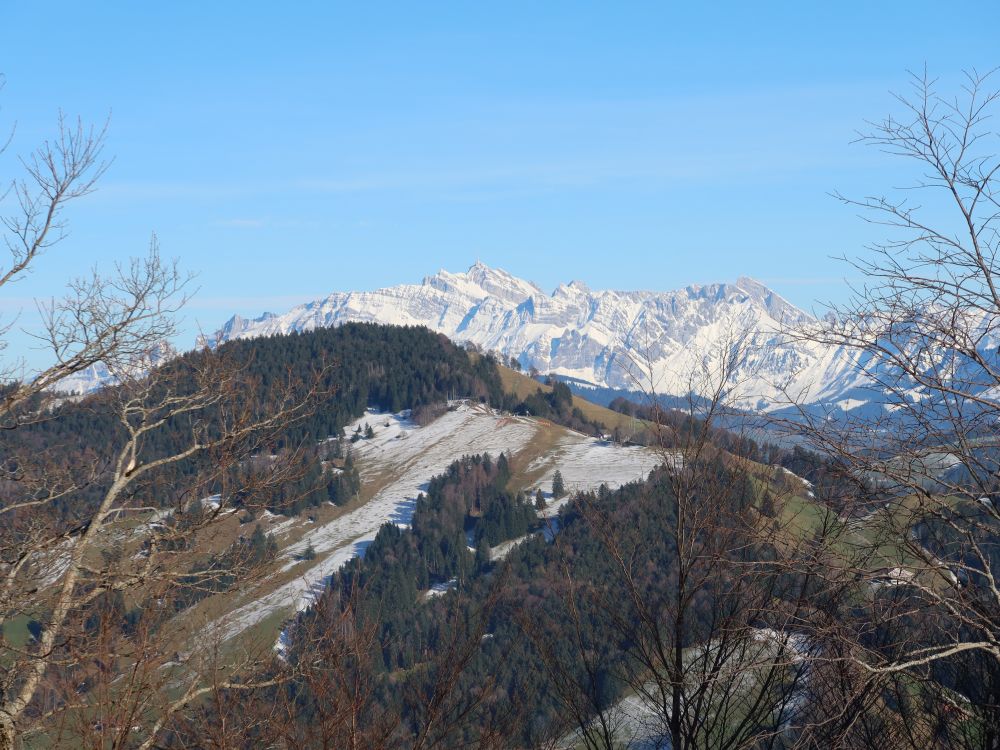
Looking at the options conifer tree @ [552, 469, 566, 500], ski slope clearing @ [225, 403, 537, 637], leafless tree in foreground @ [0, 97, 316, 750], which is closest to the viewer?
leafless tree in foreground @ [0, 97, 316, 750]

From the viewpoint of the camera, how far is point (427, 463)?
17888 cm

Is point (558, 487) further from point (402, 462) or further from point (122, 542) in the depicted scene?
point (122, 542)

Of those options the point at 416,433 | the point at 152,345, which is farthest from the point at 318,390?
the point at 416,433

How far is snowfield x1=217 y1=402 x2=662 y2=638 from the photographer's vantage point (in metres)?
150

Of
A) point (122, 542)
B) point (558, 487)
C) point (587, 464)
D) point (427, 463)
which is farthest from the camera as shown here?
point (427, 463)

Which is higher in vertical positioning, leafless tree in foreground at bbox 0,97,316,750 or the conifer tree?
leafless tree in foreground at bbox 0,97,316,750

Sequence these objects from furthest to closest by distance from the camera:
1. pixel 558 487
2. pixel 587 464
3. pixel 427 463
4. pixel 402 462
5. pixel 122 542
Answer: pixel 402 462 → pixel 427 463 → pixel 587 464 → pixel 558 487 → pixel 122 542

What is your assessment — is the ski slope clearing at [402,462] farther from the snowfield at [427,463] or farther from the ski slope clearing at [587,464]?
the ski slope clearing at [587,464]

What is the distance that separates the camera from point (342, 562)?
140000 millimetres

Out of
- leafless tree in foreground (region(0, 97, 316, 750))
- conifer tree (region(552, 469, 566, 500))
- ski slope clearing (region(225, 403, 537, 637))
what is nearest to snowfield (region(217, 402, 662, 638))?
ski slope clearing (region(225, 403, 537, 637))

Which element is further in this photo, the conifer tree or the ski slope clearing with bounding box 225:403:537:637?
the ski slope clearing with bounding box 225:403:537:637

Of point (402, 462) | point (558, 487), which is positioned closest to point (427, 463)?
point (402, 462)

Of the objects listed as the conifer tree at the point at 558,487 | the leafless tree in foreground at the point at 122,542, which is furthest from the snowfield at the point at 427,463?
the leafless tree in foreground at the point at 122,542

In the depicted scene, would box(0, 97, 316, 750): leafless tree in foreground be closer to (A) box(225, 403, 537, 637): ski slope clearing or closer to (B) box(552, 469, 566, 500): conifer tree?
(A) box(225, 403, 537, 637): ski slope clearing
